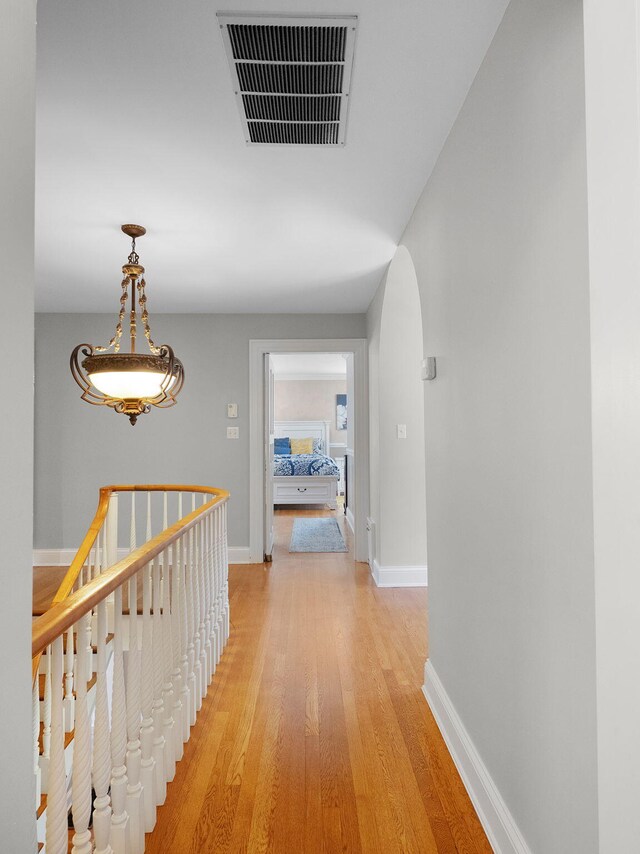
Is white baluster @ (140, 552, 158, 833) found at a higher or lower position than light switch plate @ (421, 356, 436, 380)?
lower

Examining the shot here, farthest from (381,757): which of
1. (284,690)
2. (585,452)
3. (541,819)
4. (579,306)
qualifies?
(579,306)

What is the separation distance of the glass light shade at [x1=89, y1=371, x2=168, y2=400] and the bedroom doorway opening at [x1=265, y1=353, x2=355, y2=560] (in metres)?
2.28

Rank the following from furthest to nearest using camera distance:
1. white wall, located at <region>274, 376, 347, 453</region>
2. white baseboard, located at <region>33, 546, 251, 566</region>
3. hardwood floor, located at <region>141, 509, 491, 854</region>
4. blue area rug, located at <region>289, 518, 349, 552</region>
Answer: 1. white wall, located at <region>274, 376, 347, 453</region>
2. blue area rug, located at <region>289, 518, 349, 552</region>
3. white baseboard, located at <region>33, 546, 251, 566</region>
4. hardwood floor, located at <region>141, 509, 491, 854</region>

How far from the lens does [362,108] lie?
1964mm

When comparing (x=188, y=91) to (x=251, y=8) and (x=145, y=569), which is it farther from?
(x=145, y=569)

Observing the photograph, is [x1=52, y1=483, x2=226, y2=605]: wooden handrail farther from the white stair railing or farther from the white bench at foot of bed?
the white bench at foot of bed

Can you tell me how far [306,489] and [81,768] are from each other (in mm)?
7210

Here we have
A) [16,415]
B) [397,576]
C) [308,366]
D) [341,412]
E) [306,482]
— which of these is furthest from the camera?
[341,412]

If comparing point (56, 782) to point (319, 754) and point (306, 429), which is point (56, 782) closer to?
point (319, 754)

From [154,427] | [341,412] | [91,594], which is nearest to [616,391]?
[91,594]

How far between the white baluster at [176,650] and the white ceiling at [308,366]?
6716mm

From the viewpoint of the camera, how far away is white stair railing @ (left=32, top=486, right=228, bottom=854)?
1191 millimetres

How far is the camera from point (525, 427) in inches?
54.6

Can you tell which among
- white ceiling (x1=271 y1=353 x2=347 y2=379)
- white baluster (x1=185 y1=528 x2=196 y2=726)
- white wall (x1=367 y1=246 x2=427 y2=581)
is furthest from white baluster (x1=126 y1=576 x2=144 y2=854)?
white ceiling (x1=271 y1=353 x2=347 y2=379)
